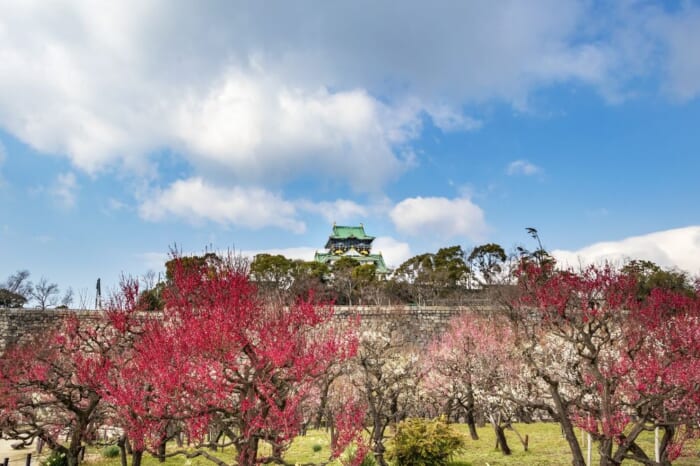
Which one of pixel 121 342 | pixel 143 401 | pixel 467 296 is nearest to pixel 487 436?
pixel 121 342

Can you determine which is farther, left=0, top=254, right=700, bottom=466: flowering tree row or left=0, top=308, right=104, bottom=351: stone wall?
left=0, top=308, right=104, bottom=351: stone wall

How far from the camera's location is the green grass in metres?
14.9

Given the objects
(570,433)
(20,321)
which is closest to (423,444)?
(570,433)

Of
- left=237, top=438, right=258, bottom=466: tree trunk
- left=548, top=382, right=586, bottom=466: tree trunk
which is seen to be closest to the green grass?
left=548, top=382, right=586, bottom=466: tree trunk

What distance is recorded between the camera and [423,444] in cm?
1271

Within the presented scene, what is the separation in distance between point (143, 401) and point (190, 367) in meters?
1.25

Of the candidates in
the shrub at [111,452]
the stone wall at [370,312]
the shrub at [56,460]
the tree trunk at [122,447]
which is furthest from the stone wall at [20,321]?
the tree trunk at [122,447]

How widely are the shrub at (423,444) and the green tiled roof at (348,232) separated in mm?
65434

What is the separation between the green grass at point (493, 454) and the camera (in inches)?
585

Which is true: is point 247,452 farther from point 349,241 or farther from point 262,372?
point 349,241

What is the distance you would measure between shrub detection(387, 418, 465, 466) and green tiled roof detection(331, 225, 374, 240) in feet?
215

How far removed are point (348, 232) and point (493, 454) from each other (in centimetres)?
6409

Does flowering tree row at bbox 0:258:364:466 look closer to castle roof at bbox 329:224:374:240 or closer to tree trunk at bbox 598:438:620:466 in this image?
tree trunk at bbox 598:438:620:466

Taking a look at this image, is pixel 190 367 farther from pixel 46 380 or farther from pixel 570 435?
pixel 570 435
